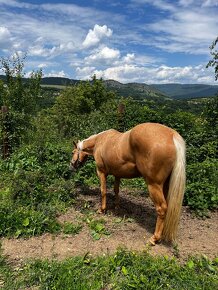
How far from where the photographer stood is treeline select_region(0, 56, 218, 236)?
6.27 m

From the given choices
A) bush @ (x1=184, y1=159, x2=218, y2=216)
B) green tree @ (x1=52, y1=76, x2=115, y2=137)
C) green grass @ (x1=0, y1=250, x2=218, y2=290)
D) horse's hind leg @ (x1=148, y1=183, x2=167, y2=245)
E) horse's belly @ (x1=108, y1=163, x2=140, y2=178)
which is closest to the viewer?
green grass @ (x1=0, y1=250, x2=218, y2=290)

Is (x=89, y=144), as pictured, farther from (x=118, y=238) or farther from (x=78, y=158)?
(x=118, y=238)

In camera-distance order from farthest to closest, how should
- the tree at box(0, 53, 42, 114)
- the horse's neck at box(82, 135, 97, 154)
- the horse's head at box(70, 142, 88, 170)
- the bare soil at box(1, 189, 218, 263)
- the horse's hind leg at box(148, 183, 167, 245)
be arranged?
the tree at box(0, 53, 42, 114), the horse's head at box(70, 142, 88, 170), the horse's neck at box(82, 135, 97, 154), the horse's hind leg at box(148, 183, 167, 245), the bare soil at box(1, 189, 218, 263)

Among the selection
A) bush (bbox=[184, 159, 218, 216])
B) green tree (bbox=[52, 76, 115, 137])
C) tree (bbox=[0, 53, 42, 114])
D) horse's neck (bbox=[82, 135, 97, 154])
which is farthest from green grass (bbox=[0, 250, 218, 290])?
green tree (bbox=[52, 76, 115, 137])

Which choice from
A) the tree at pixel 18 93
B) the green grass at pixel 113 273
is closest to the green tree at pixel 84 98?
the tree at pixel 18 93

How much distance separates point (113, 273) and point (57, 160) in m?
4.87

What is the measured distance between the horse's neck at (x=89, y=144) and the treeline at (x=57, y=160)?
846 millimetres

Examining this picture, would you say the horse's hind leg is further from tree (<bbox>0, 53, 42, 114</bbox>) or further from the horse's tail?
tree (<bbox>0, 53, 42, 114</bbox>)

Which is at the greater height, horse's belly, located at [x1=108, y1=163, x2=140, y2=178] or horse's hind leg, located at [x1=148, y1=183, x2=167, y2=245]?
horse's belly, located at [x1=108, y1=163, x2=140, y2=178]

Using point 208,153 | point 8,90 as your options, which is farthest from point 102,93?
point 208,153

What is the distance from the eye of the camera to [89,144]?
7496 millimetres

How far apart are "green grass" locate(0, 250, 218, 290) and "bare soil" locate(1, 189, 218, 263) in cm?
34

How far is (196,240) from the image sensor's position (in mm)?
5773

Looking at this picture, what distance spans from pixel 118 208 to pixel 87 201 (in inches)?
28.8
